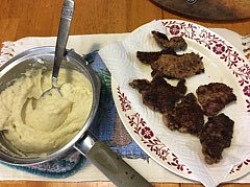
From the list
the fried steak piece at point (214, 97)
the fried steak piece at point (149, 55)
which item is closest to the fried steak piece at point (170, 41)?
the fried steak piece at point (149, 55)

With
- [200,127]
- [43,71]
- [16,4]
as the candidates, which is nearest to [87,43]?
[43,71]

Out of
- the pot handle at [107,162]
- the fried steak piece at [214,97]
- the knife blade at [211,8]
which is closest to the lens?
the pot handle at [107,162]

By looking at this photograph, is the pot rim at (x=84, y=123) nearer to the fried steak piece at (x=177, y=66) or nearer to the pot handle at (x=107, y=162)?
the pot handle at (x=107, y=162)

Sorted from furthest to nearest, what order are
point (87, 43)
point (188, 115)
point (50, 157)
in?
point (87, 43) → point (188, 115) → point (50, 157)

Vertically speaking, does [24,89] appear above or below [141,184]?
above

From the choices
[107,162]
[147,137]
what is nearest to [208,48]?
[147,137]

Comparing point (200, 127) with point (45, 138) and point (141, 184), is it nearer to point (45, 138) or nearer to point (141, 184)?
point (141, 184)

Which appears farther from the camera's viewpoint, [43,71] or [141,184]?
[43,71]
